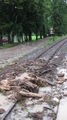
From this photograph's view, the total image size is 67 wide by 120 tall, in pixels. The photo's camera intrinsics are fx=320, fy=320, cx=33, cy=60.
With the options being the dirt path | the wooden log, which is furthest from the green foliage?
the wooden log

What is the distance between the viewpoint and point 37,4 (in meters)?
56.3

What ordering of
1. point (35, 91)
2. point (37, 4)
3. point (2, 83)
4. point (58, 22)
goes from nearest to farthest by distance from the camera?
point (35, 91), point (2, 83), point (37, 4), point (58, 22)

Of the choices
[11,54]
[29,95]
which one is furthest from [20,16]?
[29,95]

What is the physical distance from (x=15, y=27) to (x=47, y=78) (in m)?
37.0

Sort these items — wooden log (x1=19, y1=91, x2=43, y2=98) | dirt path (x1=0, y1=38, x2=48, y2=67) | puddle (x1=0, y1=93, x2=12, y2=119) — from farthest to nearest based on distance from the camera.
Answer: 1. dirt path (x1=0, y1=38, x2=48, y2=67)
2. wooden log (x1=19, y1=91, x2=43, y2=98)
3. puddle (x1=0, y1=93, x2=12, y2=119)

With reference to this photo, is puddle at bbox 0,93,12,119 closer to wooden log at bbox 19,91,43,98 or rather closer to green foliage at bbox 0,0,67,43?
wooden log at bbox 19,91,43,98

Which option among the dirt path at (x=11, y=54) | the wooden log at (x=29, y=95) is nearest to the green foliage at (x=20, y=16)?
the dirt path at (x=11, y=54)

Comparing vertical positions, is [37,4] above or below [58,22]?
above

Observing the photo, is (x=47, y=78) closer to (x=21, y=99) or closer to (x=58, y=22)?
(x=21, y=99)

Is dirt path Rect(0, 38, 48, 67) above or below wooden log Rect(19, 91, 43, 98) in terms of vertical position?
below

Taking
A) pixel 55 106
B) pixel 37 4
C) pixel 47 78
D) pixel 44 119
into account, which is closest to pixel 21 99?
pixel 55 106

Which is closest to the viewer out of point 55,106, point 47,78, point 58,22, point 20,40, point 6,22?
point 55,106

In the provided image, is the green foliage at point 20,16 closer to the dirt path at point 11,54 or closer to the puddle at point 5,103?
the dirt path at point 11,54

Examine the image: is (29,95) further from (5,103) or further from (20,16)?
(20,16)
